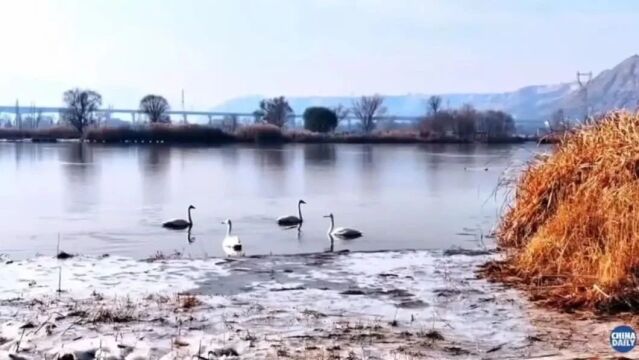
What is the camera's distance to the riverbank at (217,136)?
59500 millimetres

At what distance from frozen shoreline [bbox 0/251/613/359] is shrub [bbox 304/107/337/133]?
6603 cm

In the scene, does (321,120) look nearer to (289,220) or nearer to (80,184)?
(80,184)

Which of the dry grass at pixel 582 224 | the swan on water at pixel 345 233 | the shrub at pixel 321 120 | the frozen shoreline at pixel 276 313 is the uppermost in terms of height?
the shrub at pixel 321 120

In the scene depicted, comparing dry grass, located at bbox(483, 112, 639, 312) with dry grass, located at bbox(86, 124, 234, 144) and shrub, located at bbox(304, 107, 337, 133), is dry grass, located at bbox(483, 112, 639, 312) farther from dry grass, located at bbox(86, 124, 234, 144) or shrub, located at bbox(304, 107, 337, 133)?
shrub, located at bbox(304, 107, 337, 133)

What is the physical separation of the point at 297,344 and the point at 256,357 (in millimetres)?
335

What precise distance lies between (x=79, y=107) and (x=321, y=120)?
2242cm

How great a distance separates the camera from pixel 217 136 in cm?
6000

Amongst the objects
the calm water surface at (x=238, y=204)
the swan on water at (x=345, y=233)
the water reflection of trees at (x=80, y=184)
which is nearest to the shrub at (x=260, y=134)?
the water reflection of trees at (x=80, y=184)

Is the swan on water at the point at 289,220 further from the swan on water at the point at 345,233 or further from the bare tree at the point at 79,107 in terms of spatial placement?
the bare tree at the point at 79,107

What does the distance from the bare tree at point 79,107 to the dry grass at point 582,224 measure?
67788mm

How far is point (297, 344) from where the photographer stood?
4.40 m

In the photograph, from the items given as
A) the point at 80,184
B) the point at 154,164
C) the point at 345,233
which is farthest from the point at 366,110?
the point at 345,233

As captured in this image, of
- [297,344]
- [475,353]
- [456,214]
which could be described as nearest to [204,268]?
[297,344]

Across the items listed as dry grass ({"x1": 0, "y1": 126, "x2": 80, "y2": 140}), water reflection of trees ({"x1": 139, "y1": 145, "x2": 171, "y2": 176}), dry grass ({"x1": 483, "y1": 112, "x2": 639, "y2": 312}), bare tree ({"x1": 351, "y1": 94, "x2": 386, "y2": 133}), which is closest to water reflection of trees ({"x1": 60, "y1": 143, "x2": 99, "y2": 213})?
water reflection of trees ({"x1": 139, "y1": 145, "x2": 171, "y2": 176})
